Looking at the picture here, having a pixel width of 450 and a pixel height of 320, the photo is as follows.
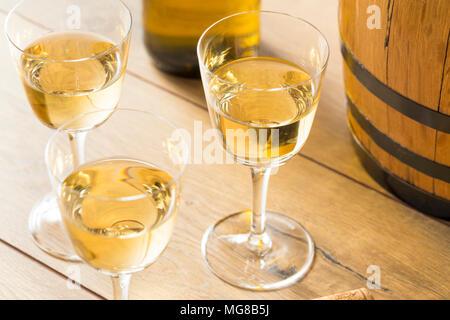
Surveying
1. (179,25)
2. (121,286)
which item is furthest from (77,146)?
(179,25)

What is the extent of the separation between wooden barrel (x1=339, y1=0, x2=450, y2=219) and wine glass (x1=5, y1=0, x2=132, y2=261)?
30cm

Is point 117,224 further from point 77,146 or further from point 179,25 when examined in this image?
point 179,25

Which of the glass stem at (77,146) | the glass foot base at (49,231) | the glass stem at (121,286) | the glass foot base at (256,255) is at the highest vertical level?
the glass stem at (77,146)

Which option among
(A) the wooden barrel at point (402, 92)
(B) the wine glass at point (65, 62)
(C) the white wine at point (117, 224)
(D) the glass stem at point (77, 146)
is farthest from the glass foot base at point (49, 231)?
(A) the wooden barrel at point (402, 92)

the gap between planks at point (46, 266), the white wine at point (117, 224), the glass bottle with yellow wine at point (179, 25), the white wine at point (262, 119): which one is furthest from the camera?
the glass bottle with yellow wine at point (179, 25)

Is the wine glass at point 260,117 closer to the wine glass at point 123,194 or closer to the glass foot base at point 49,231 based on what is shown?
the wine glass at point 123,194

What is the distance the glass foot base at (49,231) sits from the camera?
1.00 m

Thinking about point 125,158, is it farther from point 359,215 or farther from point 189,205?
point 359,215

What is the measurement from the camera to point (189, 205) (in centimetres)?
106

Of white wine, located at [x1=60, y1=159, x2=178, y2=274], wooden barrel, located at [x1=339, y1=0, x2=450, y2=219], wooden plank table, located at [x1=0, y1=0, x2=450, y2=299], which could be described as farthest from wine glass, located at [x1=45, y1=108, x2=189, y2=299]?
wooden barrel, located at [x1=339, y1=0, x2=450, y2=219]

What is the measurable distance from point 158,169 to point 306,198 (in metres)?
0.31

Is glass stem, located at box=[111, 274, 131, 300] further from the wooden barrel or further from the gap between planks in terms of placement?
the wooden barrel

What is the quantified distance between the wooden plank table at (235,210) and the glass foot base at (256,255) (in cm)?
→ 1

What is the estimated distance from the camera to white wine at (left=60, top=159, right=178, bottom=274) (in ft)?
2.41
